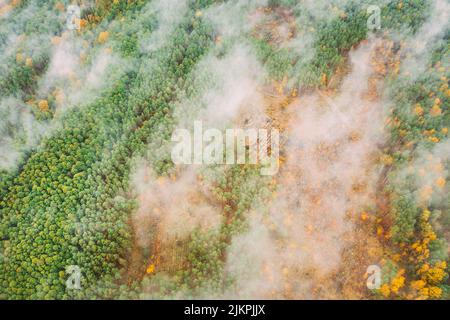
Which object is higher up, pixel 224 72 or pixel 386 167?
pixel 224 72

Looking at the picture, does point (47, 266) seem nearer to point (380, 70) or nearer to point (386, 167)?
point (386, 167)

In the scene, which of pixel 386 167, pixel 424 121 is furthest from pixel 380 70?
pixel 386 167

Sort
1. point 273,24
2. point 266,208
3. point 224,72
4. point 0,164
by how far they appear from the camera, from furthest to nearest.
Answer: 1. point 273,24
2. point 224,72
3. point 0,164
4. point 266,208

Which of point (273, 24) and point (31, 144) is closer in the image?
point (31, 144)

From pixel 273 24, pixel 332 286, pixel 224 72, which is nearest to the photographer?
pixel 332 286

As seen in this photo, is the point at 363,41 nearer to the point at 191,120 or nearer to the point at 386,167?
the point at 386,167
